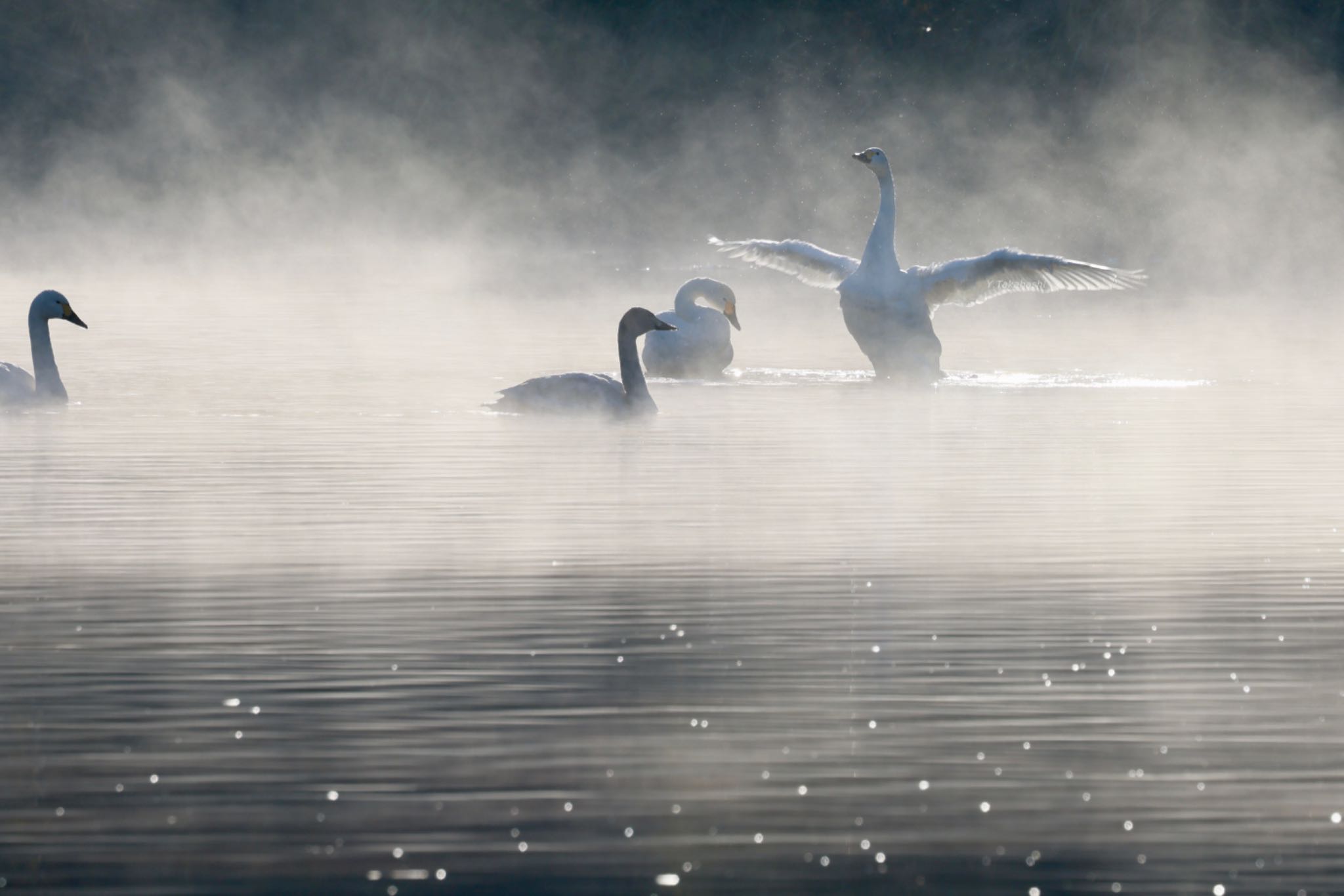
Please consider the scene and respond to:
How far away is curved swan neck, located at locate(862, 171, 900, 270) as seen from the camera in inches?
855

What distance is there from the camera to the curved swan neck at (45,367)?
18.0m

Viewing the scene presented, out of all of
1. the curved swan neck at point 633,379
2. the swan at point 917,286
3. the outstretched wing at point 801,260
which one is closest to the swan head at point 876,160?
the swan at point 917,286

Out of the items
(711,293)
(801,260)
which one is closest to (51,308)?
(711,293)

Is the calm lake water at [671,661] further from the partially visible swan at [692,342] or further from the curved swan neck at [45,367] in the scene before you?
the partially visible swan at [692,342]

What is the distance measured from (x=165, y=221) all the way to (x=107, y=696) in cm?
5669

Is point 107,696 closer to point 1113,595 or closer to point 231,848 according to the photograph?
point 231,848

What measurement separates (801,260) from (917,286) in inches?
110

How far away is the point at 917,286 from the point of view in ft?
70.8

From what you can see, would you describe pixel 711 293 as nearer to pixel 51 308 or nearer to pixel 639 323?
pixel 639 323

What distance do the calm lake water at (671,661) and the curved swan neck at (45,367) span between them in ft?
5.66

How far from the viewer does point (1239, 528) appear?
1136 cm

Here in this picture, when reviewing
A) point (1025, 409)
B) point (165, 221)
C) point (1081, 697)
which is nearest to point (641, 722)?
point (1081, 697)

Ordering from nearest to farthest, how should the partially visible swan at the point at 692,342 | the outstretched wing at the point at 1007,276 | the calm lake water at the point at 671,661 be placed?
the calm lake water at the point at 671,661 → the outstretched wing at the point at 1007,276 → the partially visible swan at the point at 692,342

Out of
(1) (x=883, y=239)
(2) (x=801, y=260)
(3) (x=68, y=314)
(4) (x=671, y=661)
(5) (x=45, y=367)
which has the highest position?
(2) (x=801, y=260)
